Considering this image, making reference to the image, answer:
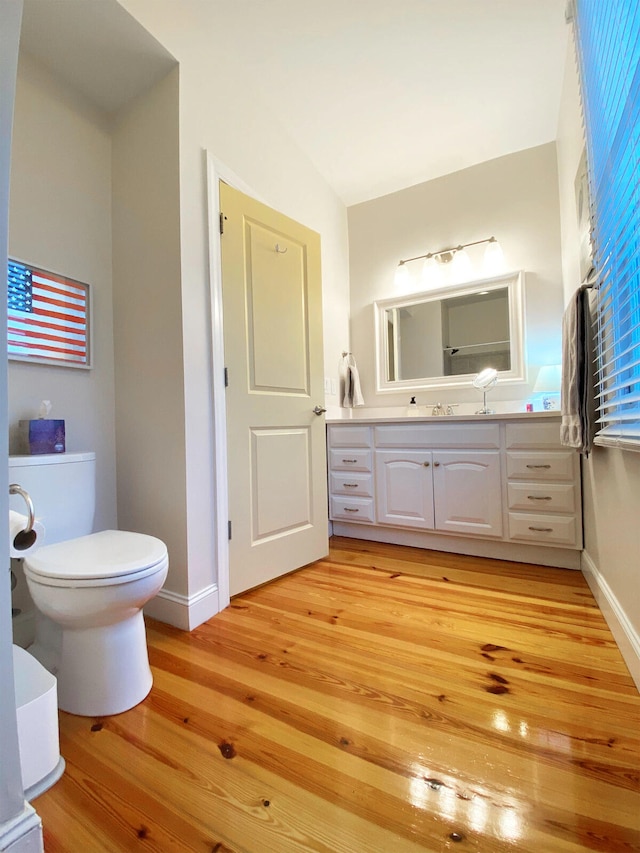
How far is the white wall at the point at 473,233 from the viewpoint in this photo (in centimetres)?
239

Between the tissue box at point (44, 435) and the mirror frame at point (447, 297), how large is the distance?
6.96 feet

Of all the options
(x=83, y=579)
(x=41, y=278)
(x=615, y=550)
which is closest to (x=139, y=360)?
(x=41, y=278)

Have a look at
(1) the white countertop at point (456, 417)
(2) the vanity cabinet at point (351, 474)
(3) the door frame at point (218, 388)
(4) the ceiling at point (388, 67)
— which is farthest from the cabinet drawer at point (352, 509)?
(4) the ceiling at point (388, 67)

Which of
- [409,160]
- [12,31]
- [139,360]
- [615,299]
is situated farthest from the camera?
[409,160]

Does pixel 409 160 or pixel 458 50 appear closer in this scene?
pixel 458 50

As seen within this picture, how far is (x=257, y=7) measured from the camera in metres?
1.57

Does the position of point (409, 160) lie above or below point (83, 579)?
above

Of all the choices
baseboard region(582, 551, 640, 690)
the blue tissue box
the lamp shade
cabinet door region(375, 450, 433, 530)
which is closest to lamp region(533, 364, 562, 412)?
the lamp shade

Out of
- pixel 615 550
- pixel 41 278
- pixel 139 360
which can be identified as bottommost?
pixel 615 550

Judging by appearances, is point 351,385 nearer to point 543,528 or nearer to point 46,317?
point 543,528

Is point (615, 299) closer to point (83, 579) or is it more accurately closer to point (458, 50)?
point (458, 50)

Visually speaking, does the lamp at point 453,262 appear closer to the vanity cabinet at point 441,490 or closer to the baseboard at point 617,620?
the vanity cabinet at point 441,490

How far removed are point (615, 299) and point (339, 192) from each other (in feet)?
7.88

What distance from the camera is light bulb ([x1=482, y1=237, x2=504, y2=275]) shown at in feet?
8.26
